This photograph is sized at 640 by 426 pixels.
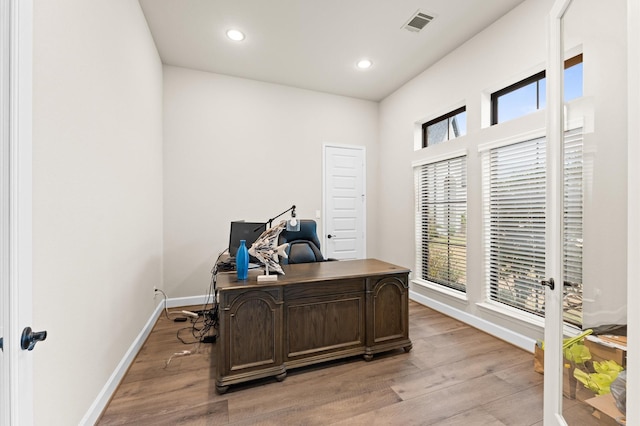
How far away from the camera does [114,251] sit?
2016mm

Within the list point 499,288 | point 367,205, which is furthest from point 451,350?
point 367,205

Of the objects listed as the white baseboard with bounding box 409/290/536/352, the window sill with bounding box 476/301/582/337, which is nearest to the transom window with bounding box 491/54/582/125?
the window sill with bounding box 476/301/582/337

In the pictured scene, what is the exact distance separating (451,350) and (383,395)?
3.34 ft

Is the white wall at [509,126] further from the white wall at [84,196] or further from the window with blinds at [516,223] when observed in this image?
the white wall at [84,196]

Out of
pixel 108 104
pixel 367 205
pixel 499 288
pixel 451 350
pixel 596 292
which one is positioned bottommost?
pixel 451 350

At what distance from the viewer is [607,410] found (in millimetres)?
1061

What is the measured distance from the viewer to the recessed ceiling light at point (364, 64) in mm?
3638

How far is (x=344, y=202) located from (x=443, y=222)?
1.64 metres

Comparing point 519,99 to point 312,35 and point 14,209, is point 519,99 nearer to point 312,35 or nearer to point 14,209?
point 312,35

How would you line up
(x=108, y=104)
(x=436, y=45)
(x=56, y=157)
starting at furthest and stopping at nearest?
(x=436, y=45) → (x=108, y=104) → (x=56, y=157)

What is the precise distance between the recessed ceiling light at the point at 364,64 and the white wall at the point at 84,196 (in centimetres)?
250

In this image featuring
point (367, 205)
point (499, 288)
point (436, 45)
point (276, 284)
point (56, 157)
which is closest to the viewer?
point (56, 157)

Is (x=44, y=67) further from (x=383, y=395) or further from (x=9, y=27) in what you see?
(x=383, y=395)

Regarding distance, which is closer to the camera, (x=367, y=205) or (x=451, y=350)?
(x=451, y=350)
